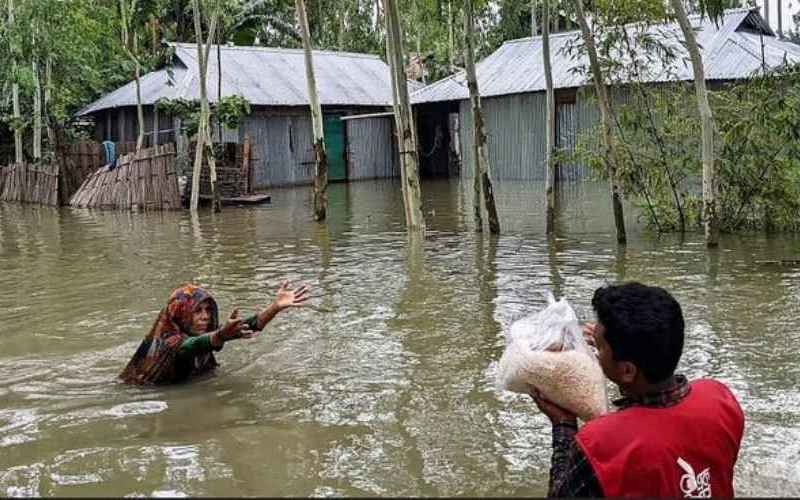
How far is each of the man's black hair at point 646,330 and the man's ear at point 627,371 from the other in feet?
0.04

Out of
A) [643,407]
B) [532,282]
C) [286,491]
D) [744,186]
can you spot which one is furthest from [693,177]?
[643,407]

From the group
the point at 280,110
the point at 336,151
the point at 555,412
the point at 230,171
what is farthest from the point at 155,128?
the point at 555,412

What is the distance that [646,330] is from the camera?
270 cm

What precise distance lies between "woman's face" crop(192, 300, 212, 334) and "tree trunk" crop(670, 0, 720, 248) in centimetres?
689

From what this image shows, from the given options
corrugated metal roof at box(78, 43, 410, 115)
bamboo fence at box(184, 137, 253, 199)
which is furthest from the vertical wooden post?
bamboo fence at box(184, 137, 253, 199)

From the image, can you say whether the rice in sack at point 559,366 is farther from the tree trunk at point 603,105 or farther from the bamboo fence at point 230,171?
the bamboo fence at point 230,171

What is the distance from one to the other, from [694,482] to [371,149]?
3003 centimetres

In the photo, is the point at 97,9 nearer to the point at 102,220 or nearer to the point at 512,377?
the point at 102,220

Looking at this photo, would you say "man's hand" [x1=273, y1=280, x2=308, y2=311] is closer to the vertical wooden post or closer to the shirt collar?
the shirt collar

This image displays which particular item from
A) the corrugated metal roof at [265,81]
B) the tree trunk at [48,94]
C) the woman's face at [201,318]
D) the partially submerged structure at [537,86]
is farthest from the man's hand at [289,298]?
the corrugated metal roof at [265,81]

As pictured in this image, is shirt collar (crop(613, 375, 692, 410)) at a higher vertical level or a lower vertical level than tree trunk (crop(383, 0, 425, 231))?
lower

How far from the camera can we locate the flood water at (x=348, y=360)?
465cm

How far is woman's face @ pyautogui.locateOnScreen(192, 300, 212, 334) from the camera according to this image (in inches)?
236

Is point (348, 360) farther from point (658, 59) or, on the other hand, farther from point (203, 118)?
point (658, 59)
